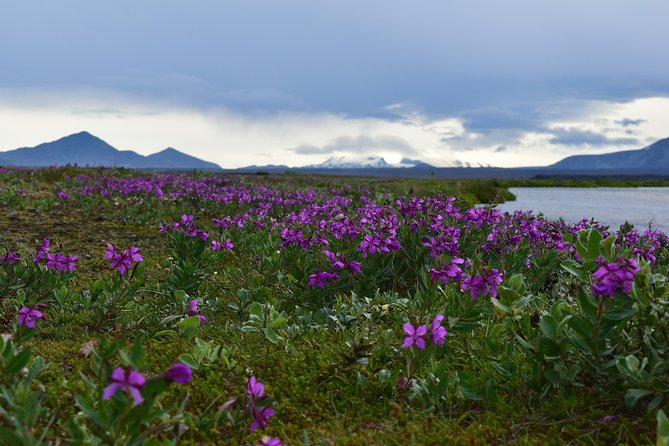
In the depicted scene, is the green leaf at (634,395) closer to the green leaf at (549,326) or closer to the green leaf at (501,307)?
the green leaf at (549,326)

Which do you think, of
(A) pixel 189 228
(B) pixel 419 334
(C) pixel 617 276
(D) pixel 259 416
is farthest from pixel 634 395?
(A) pixel 189 228

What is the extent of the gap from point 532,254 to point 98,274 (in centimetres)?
592

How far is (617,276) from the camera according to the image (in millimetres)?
2641

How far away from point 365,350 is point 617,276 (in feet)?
6.00

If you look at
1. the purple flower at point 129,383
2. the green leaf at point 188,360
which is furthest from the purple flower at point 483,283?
the purple flower at point 129,383

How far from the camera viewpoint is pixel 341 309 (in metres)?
4.90

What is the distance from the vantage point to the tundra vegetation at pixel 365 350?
2.67 m

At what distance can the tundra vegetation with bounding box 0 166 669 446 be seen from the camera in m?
2.67

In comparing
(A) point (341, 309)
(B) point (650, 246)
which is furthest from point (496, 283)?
(B) point (650, 246)

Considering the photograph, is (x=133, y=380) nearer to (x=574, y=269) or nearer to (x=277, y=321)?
(x=277, y=321)

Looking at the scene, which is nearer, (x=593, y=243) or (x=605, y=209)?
(x=593, y=243)

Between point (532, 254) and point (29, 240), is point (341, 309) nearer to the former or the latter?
point (532, 254)

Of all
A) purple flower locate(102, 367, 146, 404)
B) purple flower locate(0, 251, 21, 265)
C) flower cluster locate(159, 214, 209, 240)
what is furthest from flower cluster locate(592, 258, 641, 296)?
purple flower locate(0, 251, 21, 265)

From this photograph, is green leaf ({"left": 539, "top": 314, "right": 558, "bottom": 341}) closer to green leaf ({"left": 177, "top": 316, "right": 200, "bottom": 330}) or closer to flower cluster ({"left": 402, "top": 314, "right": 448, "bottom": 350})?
flower cluster ({"left": 402, "top": 314, "right": 448, "bottom": 350})
